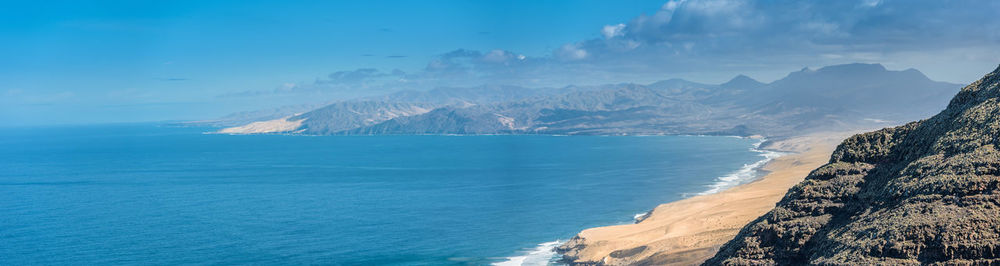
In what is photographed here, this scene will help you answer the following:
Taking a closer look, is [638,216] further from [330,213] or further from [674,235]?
[330,213]

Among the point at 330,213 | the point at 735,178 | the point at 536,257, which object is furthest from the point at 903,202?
the point at 735,178

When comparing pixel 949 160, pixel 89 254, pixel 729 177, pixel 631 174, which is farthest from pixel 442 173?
pixel 949 160

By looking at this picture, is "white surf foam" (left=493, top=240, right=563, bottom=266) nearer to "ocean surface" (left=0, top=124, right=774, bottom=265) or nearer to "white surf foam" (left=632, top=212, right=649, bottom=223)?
"ocean surface" (left=0, top=124, right=774, bottom=265)

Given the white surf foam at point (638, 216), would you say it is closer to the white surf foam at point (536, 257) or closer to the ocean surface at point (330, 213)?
the ocean surface at point (330, 213)

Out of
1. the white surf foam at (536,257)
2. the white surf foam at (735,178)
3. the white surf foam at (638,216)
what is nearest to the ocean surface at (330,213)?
the white surf foam at (536,257)

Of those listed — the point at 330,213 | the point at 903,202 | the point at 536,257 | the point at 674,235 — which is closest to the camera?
the point at 903,202

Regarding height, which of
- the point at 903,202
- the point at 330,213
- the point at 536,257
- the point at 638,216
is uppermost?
the point at 903,202
